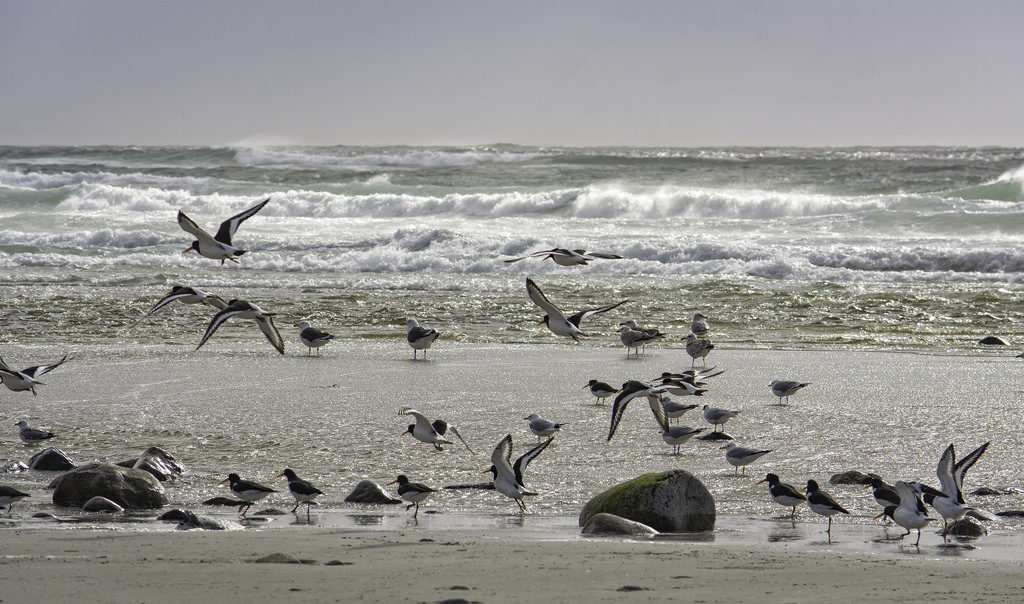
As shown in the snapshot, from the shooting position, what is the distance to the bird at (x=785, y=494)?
5.86 m

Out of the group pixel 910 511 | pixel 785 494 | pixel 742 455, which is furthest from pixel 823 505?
pixel 742 455

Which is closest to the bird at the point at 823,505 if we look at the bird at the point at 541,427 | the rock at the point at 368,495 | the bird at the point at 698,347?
the bird at the point at 541,427

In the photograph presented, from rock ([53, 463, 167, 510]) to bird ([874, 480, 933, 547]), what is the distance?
4216 mm

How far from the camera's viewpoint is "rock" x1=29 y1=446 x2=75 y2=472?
22.2 ft

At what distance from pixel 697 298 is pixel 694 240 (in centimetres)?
616

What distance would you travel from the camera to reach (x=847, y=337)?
1352cm

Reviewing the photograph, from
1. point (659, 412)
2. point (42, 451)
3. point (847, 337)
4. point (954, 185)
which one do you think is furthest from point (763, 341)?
point (954, 185)

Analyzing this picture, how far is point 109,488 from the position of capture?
5.97 meters

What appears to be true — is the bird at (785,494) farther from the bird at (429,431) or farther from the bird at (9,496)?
the bird at (9,496)

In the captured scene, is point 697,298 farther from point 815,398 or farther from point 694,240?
point 815,398

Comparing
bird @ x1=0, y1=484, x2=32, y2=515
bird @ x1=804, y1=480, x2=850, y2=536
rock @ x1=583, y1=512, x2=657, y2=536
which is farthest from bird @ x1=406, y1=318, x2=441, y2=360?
bird @ x1=804, y1=480, x2=850, y2=536

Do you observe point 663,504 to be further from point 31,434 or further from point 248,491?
point 31,434

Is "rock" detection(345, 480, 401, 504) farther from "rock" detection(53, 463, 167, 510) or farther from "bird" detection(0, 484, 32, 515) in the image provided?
"bird" detection(0, 484, 32, 515)

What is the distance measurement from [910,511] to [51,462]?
5415mm
